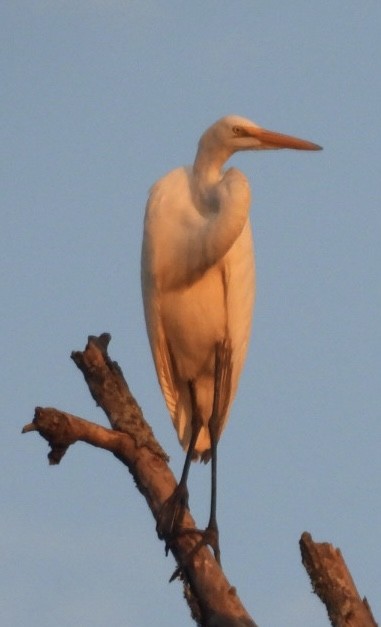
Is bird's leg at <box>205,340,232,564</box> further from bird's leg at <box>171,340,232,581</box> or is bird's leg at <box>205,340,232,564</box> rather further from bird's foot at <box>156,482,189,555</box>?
bird's foot at <box>156,482,189,555</box>

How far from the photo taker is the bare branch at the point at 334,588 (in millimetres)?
5422

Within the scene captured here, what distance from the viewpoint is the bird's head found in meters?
8.07

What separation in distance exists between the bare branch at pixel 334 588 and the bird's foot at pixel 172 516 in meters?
1.32

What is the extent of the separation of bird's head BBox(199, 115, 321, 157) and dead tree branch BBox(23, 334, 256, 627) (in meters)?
1.62

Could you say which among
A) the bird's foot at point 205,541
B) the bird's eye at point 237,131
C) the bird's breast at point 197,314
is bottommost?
the bird's foot at point 205,541

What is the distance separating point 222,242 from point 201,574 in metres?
2.00

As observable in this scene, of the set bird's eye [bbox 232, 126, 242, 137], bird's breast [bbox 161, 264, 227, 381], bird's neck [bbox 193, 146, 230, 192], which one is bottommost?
bird's breast [bbox 161, 264, 227, 381]

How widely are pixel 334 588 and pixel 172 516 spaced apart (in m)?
1.45

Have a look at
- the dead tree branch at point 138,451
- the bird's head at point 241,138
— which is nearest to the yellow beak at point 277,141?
the bird's head at point 241,138

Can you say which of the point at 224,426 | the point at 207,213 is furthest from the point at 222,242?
the point at 224,426

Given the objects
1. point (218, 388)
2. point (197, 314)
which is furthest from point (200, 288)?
point (218, 388)

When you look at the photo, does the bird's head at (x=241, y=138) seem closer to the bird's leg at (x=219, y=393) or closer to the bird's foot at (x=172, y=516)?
the bird's leg at (x=219, y=393)

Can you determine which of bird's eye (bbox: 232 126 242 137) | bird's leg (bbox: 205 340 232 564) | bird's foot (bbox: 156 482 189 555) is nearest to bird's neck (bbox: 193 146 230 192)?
bird's eye (bbox: 232 126 242 137)

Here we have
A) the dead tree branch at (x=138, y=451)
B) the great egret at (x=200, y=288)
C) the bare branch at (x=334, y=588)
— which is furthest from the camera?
the great egret at (x=200, y=288)
